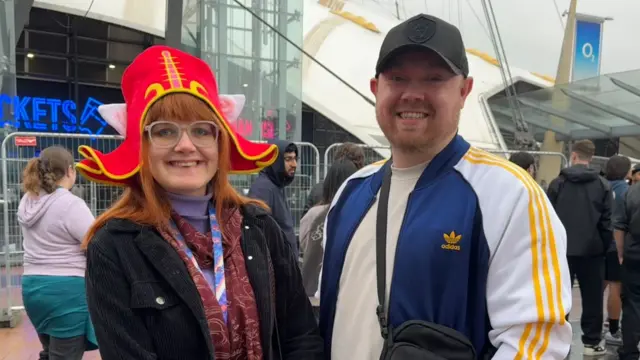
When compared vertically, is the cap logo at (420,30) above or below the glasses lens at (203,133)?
above

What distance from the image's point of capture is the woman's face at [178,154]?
160cm

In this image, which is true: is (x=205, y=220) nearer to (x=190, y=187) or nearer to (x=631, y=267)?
(x=190, y=187)

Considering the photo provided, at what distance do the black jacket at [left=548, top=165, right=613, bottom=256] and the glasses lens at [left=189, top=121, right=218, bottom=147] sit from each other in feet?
14.4

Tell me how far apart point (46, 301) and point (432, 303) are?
310cm

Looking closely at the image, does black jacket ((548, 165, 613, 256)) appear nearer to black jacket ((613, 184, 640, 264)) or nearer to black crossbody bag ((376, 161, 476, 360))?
black jacket ((613, 184, 640, 264))

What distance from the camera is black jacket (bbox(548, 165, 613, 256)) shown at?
201 inches

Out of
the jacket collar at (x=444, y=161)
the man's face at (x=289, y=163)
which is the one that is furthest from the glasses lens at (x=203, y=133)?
the man's face at (x=289, y=163)

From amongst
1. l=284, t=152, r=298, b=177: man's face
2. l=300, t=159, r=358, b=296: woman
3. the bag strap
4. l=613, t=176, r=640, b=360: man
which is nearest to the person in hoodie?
l=300, t=159, r=358, b=296: woman

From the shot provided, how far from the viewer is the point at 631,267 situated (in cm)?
481

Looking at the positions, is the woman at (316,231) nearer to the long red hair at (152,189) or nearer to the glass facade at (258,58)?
the long red hair at (152,189)

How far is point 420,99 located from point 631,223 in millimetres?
4200

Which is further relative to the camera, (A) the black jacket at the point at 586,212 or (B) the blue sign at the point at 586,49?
(B) the blue sign at the point at 586,49

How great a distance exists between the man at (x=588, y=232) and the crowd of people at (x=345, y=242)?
4034 mm

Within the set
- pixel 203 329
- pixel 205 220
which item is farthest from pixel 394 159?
pixel 203 329
